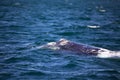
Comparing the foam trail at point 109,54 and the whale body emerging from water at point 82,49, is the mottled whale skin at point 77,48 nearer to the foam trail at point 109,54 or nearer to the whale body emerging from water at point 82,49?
the whale body emerging from water at point 82,49

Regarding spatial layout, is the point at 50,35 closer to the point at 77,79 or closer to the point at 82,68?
the point at 82,68

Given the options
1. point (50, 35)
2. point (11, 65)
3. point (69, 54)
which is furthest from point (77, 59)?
point (50, 35)

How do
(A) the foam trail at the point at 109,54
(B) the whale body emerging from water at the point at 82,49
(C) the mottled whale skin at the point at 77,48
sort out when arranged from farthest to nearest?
(C) the mottled whale skin at the point at 77,48 < (B) the whale body emerging from water at the point at 82,49 < (A) the foam trail at the point at 109,54

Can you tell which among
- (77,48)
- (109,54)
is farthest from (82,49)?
(109,54)

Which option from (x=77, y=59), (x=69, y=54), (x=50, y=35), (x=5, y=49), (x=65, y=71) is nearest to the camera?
(x=65, y=71)

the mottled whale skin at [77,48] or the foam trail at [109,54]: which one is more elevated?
the mottled whale skin at [77,48]

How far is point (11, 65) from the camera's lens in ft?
46.6

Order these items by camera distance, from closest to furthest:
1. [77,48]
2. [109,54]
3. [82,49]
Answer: [109,54]
[82,49]
[77,48]

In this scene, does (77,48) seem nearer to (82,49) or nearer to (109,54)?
(82,49)

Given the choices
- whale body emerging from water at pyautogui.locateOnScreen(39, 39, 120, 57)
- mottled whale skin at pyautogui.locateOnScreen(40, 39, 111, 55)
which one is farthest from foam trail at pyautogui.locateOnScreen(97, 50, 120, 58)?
mottled whale skin at pyautogui.locateOnScreen(40, 39, 111, 55)

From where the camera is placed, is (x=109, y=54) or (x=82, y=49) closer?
(x=109, y=54)

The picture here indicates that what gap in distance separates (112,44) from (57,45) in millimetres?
4490

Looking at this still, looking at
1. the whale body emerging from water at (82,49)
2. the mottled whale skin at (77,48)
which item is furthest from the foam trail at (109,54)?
the mottled whale skin at (77,48)

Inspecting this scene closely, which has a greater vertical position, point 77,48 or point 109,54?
point 77,48
